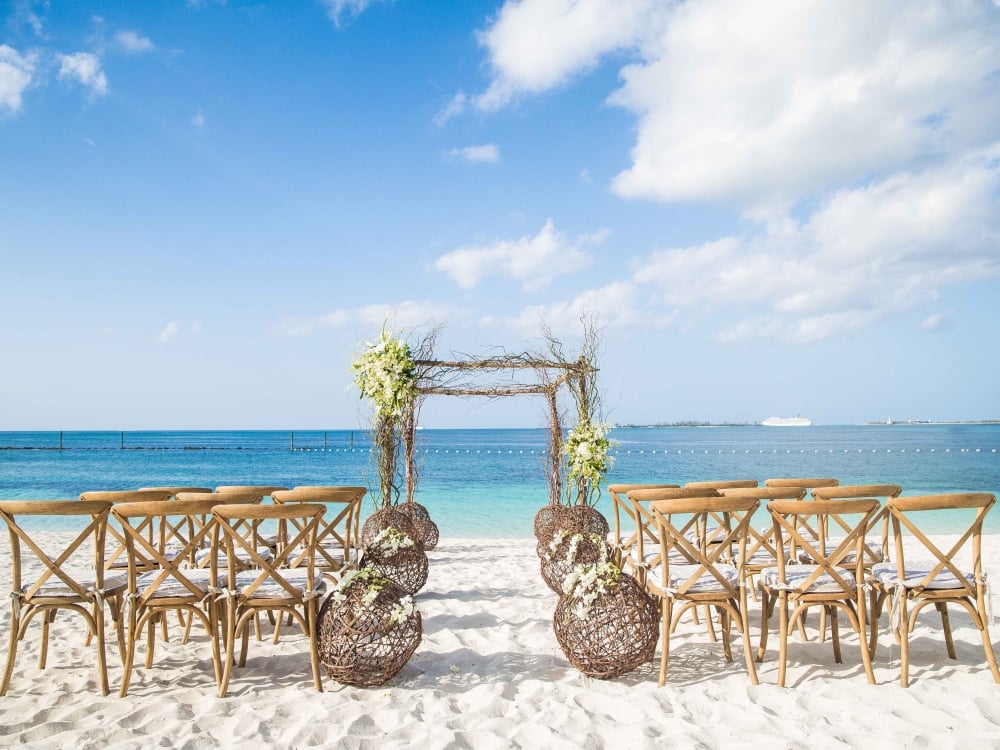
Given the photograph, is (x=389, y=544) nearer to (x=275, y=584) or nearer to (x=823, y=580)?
(x=275, y=584)

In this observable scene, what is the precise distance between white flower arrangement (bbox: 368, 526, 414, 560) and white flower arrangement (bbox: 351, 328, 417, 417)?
3.21 m

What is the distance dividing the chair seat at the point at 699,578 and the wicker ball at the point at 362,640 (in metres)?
1.52

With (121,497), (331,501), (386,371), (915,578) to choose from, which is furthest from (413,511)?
(915,578)

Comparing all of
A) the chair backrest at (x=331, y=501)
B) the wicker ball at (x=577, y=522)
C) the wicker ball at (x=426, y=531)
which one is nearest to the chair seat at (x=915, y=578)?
the chair backrest at (x=331, y=501)

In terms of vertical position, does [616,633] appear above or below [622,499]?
below

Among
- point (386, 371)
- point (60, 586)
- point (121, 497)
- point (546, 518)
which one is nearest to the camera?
point (60, 586)

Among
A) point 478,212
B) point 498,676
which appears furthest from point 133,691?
point 478,212

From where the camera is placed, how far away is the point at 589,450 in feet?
26.8

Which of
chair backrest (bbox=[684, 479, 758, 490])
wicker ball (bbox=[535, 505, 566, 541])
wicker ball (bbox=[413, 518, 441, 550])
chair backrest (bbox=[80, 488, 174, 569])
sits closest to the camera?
chair backrest (bbox=[80, 488, 174, 569])

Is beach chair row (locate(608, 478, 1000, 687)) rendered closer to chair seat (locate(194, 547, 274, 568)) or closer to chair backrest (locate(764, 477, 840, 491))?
chair backrest (locate(764, 477, 840, 491))

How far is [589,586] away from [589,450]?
4.49 metres

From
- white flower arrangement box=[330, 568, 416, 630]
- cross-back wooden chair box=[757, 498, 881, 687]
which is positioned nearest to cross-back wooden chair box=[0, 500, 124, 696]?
white flower arrangement box=[330, 568, 416, 630]

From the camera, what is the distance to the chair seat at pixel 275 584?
3.69 metres

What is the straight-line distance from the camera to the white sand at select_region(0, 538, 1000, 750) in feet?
9.90
